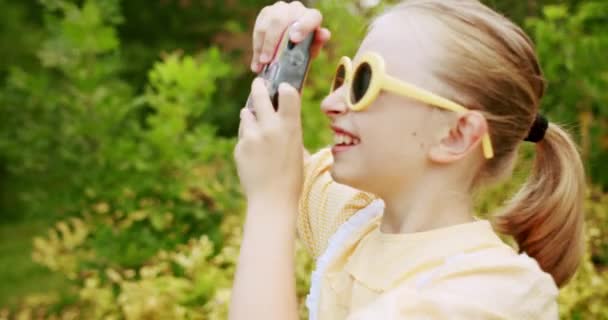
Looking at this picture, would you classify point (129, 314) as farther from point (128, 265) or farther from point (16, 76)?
point (16, 76)

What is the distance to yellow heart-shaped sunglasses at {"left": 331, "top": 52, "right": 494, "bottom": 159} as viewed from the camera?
143cm

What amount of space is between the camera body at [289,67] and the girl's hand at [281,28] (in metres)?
0.02

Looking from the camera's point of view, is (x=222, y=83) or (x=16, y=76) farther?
(x=222, y=83)

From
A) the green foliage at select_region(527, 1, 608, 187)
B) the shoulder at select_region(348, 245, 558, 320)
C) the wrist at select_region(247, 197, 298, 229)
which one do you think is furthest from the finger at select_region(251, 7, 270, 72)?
the green foliage at select_region(527, 1, 608, 187)

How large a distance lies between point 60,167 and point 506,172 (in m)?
2.95

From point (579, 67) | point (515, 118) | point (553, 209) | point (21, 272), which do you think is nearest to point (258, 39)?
point (515, 118)

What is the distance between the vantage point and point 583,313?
3293 millimetres

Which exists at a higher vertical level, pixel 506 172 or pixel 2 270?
pixel 2 270

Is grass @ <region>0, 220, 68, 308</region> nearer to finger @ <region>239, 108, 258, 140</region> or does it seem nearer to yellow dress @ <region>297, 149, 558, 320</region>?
yellow dress @ <region>297, 149, 558, 320</region>

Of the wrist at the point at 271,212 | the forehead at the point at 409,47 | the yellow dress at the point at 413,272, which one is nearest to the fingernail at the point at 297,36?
the forehead at the point at 409,47

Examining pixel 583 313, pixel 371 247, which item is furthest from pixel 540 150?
pixel 583 313

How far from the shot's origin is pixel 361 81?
1.47 meters

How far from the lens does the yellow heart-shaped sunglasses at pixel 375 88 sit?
1.43 meters

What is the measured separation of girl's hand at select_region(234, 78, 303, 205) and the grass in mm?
4565
